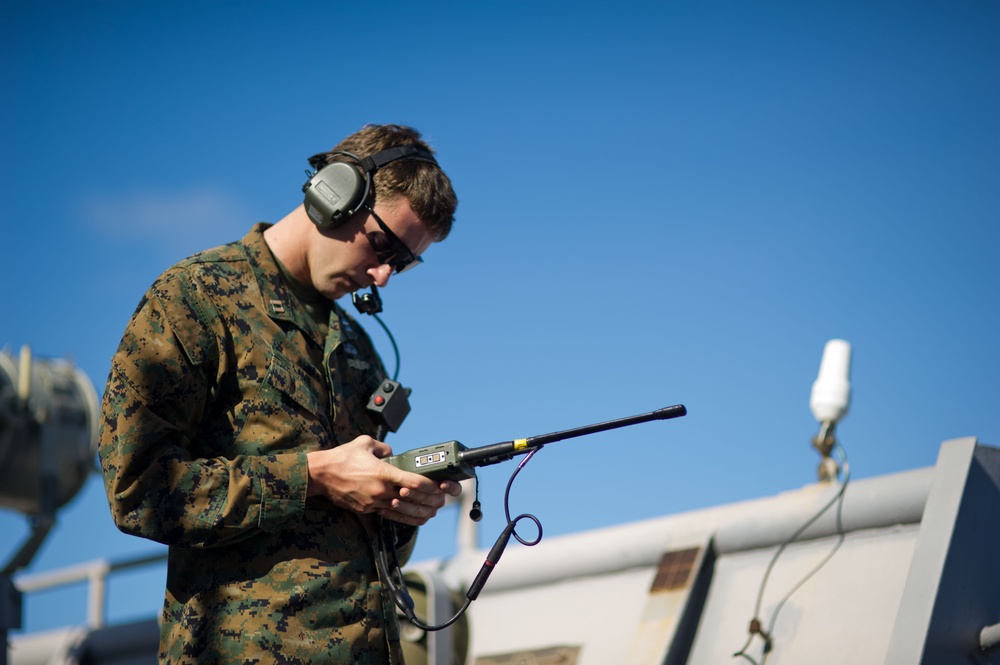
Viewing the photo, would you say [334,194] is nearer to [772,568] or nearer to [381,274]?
[381,274]

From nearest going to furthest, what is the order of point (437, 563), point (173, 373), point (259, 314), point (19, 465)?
point (173, 373), point (259, 314), point (437, 563), point (19, 465)

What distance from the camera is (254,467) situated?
Result: 8.04ft

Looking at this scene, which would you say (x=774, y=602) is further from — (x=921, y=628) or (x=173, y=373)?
(x=173, y=373)

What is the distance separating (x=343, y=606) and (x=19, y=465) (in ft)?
20.0

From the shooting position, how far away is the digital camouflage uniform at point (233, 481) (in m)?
2.38

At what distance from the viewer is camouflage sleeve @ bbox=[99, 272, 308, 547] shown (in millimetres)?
2363

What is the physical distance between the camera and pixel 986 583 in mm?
3414

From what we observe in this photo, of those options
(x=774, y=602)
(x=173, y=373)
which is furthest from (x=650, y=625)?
(x=173, y=373)

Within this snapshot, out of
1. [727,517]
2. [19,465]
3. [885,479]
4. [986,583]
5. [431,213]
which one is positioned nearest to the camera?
[431,213]

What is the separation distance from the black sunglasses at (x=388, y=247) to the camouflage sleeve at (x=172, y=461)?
1.68 ft

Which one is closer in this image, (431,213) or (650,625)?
(431,213)

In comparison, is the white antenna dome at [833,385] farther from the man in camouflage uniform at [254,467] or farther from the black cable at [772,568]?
the man in camouflage uniform at [254,467]

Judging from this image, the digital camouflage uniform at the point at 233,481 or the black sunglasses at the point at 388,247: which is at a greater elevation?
the black sunglasses at the point at 388,247

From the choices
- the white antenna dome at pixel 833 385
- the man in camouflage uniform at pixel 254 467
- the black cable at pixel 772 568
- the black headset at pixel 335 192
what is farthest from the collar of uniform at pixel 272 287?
the white antenna dome at pixel 833 385
